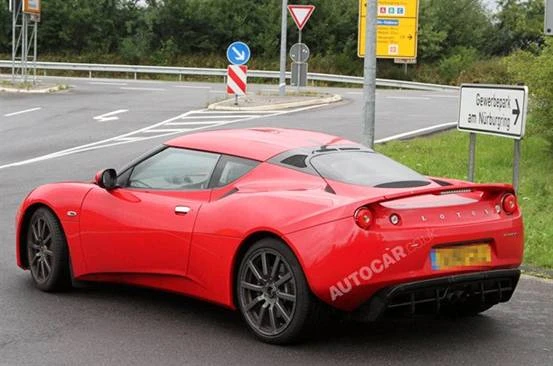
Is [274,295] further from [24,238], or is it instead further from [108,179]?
[24,238]

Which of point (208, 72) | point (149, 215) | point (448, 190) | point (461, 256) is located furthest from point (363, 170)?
point (208, 72)

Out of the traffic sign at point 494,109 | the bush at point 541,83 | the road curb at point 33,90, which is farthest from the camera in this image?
the road curb at point 33,90

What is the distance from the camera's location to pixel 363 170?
6309mm

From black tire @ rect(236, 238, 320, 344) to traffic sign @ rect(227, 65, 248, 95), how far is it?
→ 2142 cm

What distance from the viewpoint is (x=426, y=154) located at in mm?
16000

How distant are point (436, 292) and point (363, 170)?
982mm

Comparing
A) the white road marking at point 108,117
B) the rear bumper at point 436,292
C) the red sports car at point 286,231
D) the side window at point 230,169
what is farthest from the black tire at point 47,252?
the white road marking at point 108,117

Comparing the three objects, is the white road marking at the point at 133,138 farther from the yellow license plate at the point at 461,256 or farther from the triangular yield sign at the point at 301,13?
the yellow license plate at the point at 461,256

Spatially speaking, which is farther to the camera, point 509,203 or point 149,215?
point 149,215

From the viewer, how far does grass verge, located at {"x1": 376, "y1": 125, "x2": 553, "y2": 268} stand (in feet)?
31.1

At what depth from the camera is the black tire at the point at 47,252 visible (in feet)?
23.5

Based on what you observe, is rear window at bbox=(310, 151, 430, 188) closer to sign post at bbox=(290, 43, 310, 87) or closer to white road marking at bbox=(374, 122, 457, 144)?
white road marking at bbox=(374, 122, 457, 144)

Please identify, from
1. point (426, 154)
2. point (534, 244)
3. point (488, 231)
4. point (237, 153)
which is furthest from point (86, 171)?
point (488, 231)

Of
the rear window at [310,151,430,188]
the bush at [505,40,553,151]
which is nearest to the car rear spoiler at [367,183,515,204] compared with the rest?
the rear window at [310,151,430,188]
